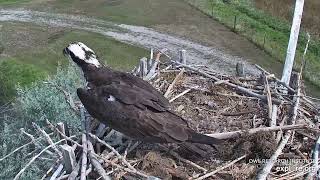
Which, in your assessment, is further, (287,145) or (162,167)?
(287,145)

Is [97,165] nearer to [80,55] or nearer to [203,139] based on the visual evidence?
[203,139]

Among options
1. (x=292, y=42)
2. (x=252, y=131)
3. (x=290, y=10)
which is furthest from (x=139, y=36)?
(x=252, y=131)

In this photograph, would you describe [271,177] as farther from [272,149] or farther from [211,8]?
[211,8]

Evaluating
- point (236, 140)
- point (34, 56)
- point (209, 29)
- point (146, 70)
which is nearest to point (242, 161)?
point (236, 140)

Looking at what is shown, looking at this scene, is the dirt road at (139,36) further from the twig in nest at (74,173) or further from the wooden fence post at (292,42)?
the twig in nest at (74,173)

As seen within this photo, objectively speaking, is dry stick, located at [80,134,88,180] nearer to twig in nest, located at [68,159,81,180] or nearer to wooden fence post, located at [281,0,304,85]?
twig in nest, located at [68,159,81,180]
